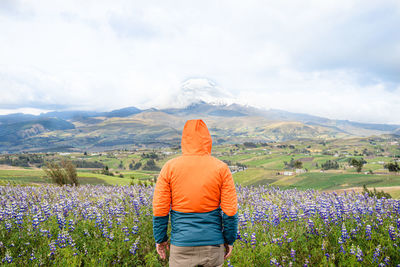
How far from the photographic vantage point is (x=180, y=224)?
4152 millimetres

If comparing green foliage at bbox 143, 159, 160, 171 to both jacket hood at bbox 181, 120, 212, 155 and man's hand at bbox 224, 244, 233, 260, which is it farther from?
jacket hood at bbox 181, 120, 212, 155

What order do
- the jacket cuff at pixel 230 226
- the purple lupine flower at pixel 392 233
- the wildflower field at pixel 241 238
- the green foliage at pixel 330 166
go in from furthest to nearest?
the green foliage at pixel 330 166 < the purple lupine flower at pixel 392 233 < the wildflower field at pixel 241 238 < the jacket cuff at pixel 230 226

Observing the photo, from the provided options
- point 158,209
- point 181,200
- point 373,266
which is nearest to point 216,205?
point 181,200

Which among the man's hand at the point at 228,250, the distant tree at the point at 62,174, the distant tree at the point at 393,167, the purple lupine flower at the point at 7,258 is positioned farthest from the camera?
the distant tree at the point at 393,167

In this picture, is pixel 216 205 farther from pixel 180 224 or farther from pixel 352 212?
pixel 352 212

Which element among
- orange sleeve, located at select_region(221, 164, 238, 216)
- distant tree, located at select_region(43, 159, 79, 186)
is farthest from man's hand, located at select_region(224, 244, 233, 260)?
distant tree, located at select_region(43, 159, 79, 186)

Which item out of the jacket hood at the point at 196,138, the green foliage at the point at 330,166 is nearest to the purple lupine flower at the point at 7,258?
the jacket hood at the point at 196,138

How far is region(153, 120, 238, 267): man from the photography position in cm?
402

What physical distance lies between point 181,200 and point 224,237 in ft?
3.69

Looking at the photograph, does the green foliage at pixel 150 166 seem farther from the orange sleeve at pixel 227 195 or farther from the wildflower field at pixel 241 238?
the orange sleeve at pixel 227 195

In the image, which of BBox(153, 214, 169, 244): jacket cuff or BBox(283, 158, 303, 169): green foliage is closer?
BBox(153, 214, 169, 244): jacket cuff

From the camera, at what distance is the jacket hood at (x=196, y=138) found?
4.21m

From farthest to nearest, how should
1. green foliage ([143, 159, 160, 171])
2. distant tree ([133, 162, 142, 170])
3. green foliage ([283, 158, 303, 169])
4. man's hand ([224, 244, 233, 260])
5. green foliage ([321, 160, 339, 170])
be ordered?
distant tree ([133, 162, 142, 170])
green foliage ([143, 159, 160, 171])
green foliage ([321, 160, 339, 170])
green foliage ([283, 158, 303, 169])
man's hand ([224, 244, 233, 260])

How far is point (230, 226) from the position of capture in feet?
13.8
